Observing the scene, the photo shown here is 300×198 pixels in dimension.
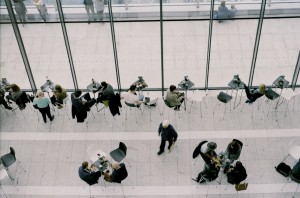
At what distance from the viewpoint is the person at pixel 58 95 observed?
14212 mm

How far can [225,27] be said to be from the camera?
14.1 m

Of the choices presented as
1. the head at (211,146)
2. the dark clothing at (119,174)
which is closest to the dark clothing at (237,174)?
the head at (211,146)

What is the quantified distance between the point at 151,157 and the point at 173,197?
149 centimetres

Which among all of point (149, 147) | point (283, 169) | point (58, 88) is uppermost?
point (58, 88)

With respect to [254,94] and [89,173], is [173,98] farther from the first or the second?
[89,173]

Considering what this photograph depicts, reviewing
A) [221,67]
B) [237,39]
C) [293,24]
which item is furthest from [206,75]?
[293,24]

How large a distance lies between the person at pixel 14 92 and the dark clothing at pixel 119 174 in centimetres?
424

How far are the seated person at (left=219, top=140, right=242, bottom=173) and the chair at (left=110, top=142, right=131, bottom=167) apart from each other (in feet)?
8.81

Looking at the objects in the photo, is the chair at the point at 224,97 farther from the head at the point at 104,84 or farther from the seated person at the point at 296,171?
the head at the point at 104,84

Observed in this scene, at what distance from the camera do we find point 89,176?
40.4 feet

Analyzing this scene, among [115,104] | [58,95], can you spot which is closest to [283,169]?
[115,104]

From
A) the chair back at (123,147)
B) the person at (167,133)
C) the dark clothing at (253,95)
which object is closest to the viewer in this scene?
the person at (167,133)

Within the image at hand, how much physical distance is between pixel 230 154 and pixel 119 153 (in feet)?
10.2

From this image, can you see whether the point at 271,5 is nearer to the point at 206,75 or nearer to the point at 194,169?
the point at 206,75
